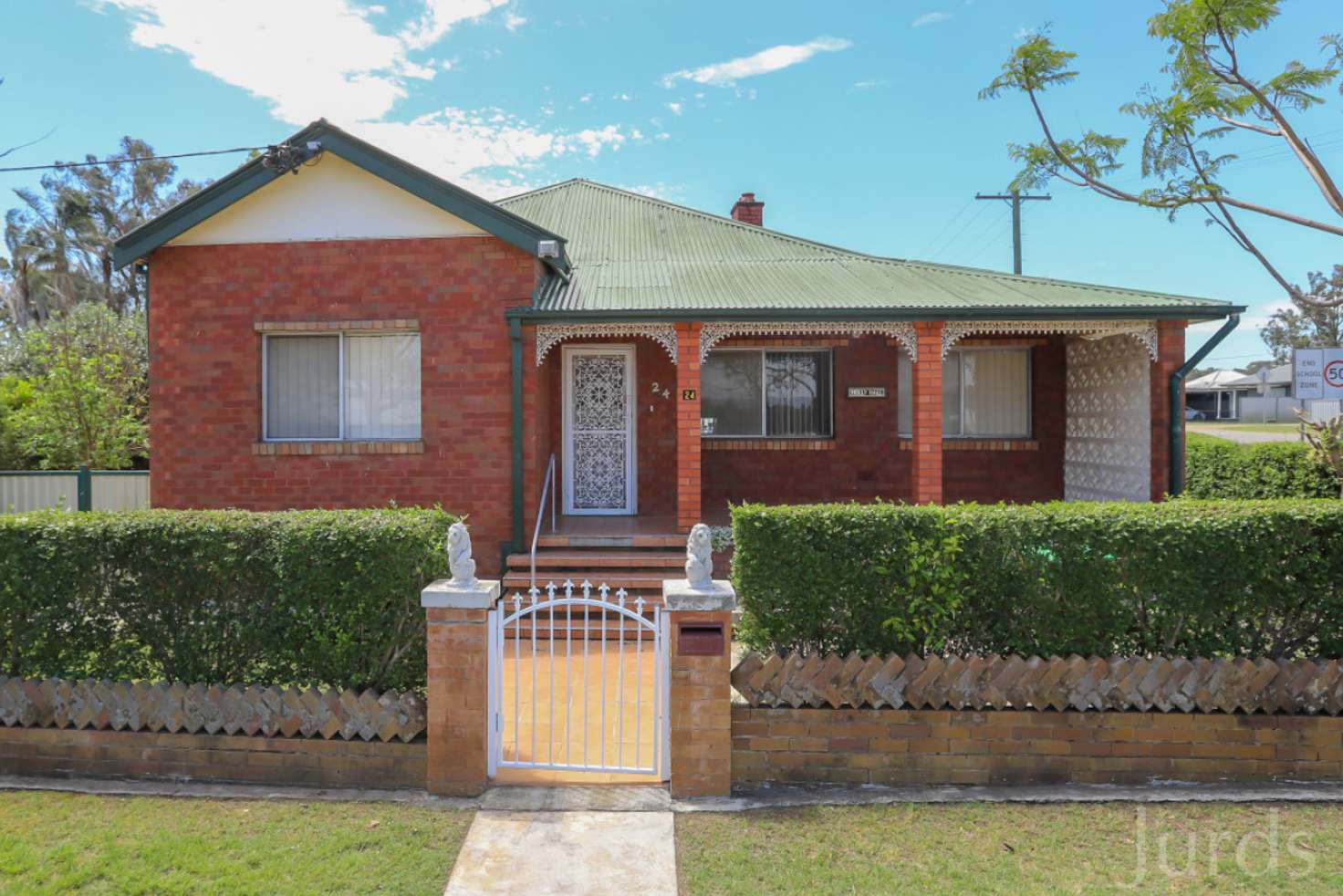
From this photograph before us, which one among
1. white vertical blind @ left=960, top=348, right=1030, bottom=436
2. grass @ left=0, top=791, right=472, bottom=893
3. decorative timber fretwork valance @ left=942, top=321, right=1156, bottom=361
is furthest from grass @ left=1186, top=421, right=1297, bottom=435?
grass @ left=0, top=791, right=472, bottom=893

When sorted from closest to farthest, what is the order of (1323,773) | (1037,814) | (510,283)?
(1037,814) < (1323,773) < (510,283)

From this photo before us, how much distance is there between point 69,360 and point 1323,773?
807 inches

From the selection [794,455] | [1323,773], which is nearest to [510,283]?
[794,455]

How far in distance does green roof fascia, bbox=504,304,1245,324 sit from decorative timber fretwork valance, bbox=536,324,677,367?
12cm

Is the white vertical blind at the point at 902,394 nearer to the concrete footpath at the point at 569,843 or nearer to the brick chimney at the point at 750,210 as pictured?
the brick chimney at the point at 750,210

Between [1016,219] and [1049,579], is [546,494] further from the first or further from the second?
[1016,219]

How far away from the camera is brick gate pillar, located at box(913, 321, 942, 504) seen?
9.49m

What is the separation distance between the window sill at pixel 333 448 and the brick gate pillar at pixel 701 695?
5.95 meters

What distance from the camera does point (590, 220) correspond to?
14078 mm

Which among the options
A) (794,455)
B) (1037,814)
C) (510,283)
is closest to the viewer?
(1037,814)

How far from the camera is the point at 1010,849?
3910 mm

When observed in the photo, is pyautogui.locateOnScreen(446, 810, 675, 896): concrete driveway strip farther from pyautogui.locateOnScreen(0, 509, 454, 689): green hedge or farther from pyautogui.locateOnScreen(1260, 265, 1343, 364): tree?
pyautogui.locateOnScreen(1260, 265, 1343, 364): tree

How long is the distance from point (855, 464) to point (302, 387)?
24.3 ft

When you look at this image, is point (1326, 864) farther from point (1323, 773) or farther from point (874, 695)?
point (874, 695)
